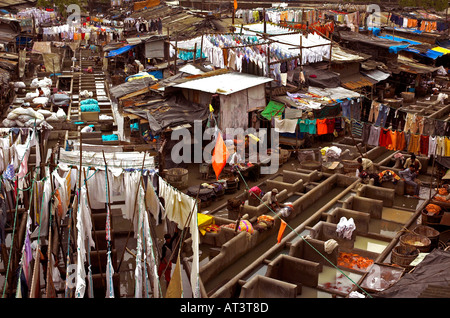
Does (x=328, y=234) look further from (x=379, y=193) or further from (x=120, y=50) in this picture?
(x=120, y=50)

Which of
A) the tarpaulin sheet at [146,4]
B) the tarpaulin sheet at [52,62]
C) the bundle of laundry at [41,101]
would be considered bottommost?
the bundle of laundry at [41,101]

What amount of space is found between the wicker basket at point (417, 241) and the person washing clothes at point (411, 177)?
411 cm

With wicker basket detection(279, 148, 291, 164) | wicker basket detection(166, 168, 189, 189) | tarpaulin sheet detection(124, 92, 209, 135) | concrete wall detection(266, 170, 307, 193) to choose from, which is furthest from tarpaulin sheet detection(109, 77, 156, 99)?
concrete wall detection(266, 170, 307, 193)

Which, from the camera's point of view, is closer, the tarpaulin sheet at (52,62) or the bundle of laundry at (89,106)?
the bundle of laundry at (89,106)

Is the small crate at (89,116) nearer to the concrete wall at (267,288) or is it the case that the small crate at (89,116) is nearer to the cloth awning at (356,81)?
the cloth awning at (356,81)

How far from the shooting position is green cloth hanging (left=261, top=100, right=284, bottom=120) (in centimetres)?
2069

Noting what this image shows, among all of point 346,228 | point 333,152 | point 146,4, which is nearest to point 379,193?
point 346,228

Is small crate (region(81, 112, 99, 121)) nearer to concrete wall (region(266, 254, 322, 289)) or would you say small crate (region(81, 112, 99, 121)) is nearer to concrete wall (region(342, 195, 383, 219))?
concrete wall (region(342, 195, 383, 219))

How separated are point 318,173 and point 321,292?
7072 mm

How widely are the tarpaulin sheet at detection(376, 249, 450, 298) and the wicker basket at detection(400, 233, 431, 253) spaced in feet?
10.8

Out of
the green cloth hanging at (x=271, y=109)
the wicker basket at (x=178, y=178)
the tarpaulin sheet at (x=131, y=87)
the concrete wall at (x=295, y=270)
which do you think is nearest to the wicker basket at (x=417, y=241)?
the concrete wall at (x=295, y=270)

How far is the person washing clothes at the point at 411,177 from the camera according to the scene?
59.4 feet

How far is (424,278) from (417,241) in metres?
4.78

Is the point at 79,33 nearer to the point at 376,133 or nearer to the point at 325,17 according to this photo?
the point at 325,17
